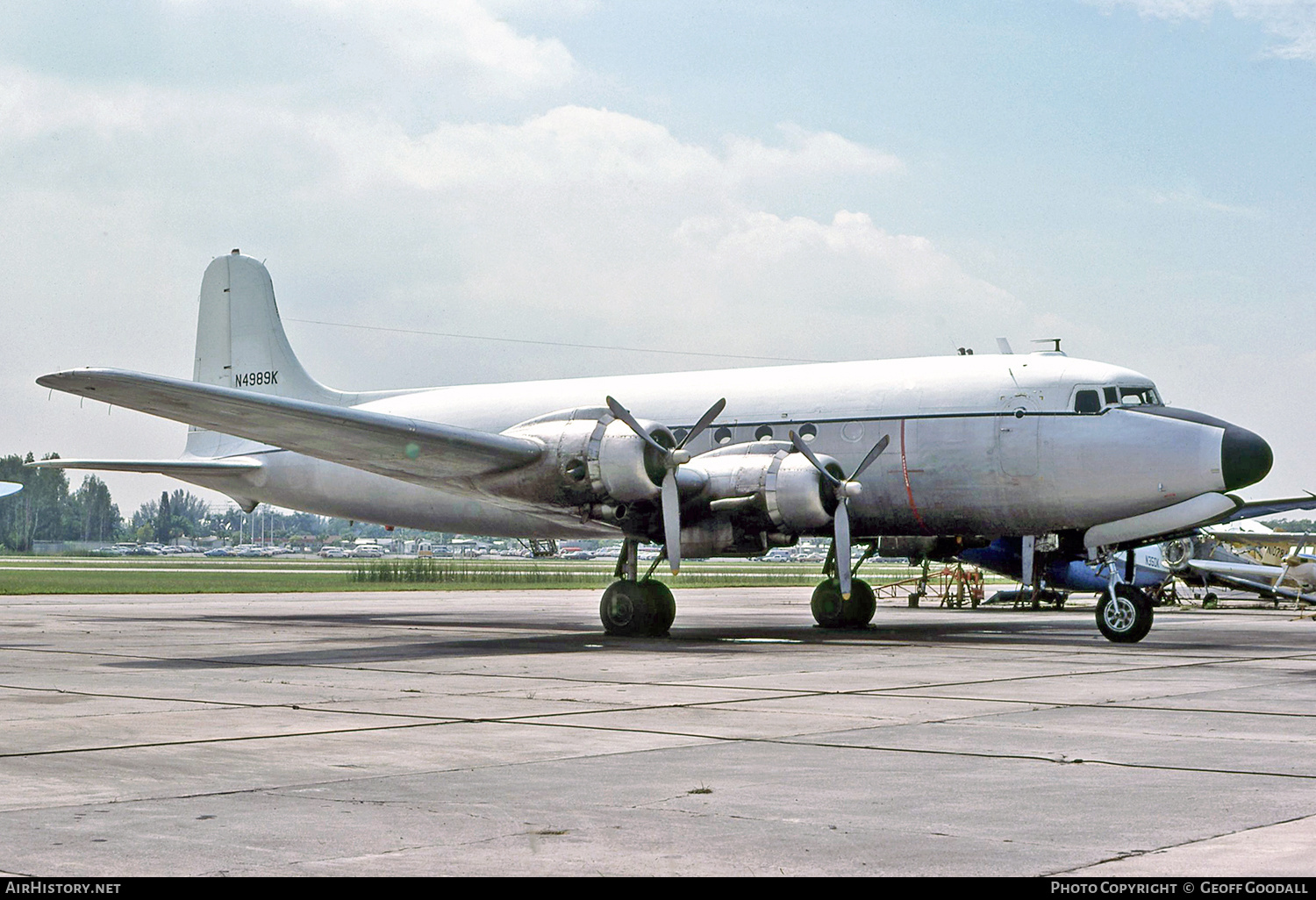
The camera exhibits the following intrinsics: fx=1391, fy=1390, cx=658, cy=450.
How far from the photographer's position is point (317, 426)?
18.4m

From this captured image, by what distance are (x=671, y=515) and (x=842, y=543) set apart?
245 centimetres

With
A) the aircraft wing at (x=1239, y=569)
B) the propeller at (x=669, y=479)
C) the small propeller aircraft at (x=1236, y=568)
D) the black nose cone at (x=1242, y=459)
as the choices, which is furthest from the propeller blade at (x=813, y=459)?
the aircraft wing at (x=1239, y=569)

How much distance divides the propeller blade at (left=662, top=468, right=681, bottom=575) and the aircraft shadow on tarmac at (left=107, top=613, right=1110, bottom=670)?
3.85ft

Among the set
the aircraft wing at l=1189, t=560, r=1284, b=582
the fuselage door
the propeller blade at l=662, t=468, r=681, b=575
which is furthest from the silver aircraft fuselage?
the aircraft wing at l=1189, t=560, r=1284, b=582

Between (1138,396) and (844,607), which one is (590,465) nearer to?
(844,607)

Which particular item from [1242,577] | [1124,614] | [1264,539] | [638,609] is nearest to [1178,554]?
[1242,577]

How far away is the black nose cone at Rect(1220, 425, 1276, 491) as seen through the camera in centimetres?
1766

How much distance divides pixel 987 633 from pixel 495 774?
575 inches

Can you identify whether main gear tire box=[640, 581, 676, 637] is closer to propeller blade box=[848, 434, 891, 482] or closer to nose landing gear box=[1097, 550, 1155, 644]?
propeller blade box=[848, 434, 891, 482]

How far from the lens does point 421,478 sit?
20.8 meters

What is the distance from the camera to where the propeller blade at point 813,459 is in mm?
18473

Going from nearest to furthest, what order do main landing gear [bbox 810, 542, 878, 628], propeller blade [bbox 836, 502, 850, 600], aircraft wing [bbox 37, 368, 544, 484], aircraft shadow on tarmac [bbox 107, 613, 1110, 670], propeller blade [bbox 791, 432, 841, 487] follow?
aircraft shadow on tarmac [bbox 107, 613, 1110, 670] → aircraft wing [bbox 37, 368, 544, 484] → propeller blade [bbox 791, 432, 841, 487] → propeller blade [bbox 836, 502, 850, 600] → main landing gear [bbox 810, 542, 878, 628]

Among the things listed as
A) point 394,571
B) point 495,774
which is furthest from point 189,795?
point 394,571

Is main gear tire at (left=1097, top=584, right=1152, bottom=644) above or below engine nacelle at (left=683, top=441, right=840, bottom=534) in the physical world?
below
